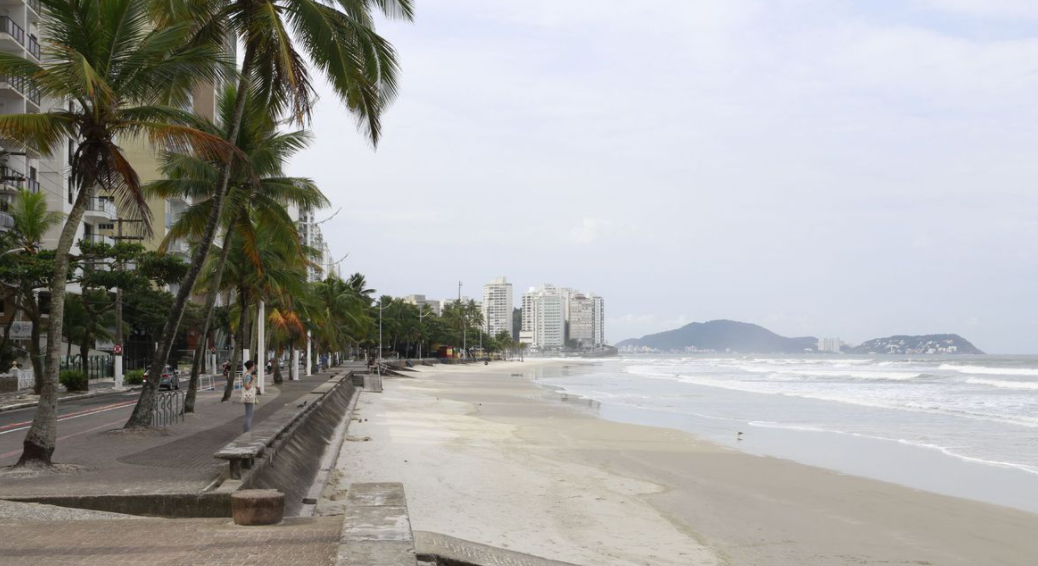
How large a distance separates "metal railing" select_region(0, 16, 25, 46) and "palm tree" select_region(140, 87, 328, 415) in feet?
82.1

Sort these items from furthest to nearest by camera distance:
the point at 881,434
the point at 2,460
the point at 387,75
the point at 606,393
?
the point at 606,393 → the point at 881,434 → the point at 387,75 → the point at 2,460

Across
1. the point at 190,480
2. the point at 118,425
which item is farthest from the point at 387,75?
the point at 118,425

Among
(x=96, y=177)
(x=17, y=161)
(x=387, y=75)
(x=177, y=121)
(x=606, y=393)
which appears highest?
(x=17, y=161)

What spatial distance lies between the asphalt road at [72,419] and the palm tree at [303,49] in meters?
2.20

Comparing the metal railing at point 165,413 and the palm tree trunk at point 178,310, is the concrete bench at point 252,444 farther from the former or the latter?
the metal railing at point 165,413

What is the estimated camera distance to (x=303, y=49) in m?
14.8

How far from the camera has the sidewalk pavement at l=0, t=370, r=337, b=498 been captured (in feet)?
30.4

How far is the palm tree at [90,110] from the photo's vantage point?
11102mm

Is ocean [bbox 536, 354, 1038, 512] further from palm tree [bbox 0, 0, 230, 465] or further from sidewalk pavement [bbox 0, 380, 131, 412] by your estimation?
sidewalk pavement [bbox 0, 380, 131, 412]

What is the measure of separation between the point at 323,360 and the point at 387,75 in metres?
61.3

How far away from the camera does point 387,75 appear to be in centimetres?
1509

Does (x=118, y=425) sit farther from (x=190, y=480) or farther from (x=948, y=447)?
(x=948, y=447)

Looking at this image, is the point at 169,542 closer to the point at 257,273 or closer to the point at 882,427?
the point at 257,273

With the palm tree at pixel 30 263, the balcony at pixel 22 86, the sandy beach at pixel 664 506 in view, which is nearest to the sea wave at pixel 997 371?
the sandy beach at pixel 664 506
